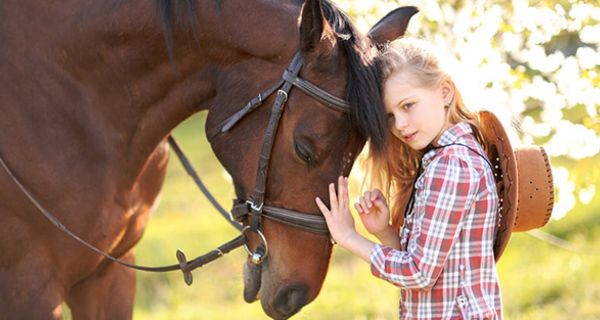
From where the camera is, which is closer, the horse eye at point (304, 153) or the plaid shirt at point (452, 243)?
the plaid shirt at point (452, 243)

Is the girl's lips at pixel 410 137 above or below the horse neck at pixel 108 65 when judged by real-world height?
above

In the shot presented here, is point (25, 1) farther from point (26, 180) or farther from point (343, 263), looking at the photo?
point (343, 263)

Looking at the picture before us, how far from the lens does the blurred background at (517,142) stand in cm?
436

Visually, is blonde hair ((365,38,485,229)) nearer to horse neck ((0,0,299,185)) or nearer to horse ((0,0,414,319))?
horse ((0,0,414,319))

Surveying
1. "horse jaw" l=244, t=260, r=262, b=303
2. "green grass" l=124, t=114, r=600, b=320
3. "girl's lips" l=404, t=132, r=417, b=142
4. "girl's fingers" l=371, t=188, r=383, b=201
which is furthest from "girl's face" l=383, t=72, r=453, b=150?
"green grass" l=124, t=114, r=600, b=320

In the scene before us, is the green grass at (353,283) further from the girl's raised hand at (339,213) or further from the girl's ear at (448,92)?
the girl's ear at (448,92)

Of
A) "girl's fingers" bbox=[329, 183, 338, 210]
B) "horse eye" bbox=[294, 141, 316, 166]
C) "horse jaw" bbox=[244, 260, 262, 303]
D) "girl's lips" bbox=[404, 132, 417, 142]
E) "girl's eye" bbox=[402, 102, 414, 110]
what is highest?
"girl's eye" bbox=[402, 102, 414, 110]

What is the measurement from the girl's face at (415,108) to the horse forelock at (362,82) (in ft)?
0.18

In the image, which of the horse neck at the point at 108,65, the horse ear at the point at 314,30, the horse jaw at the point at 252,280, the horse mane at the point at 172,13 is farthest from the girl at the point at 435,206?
the horse mane at the point at 172,13

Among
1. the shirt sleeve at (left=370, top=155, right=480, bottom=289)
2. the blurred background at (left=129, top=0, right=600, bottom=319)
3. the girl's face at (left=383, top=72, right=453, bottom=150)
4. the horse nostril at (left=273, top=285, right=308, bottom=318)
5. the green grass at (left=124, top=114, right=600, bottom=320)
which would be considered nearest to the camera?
the shirt sleeve at (left=370, top=155, right=480, bottom=289)

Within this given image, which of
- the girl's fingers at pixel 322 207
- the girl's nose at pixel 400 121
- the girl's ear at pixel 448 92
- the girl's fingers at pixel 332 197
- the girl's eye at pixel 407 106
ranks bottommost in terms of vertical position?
the girl's fingers at pixel 322 207

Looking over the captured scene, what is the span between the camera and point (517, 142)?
3.25m

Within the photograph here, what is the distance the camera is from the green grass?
6539mm

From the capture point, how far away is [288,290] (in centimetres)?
317
